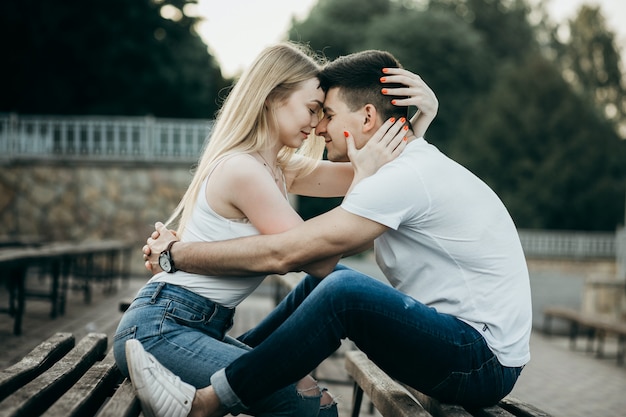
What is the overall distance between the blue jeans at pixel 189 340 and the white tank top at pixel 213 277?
3 centimetres

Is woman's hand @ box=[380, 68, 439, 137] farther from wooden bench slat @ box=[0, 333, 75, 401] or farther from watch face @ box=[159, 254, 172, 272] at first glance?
wooden bench slat @ box=[0, 333, 75, 401]

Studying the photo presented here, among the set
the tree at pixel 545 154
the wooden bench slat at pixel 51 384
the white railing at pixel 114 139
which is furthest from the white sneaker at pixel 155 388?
the tree at pixel 545 154

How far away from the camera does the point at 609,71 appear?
4241cm

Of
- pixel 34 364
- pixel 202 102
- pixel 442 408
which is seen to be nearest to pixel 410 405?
pixel 442 408

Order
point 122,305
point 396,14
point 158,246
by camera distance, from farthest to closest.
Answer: point 396,14 < point 122,305 < point 158,246

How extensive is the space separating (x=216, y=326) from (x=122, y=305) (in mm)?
1859

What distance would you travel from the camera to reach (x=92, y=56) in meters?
18.8

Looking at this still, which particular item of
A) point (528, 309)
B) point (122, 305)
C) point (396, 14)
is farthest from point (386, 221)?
point (396, 14)

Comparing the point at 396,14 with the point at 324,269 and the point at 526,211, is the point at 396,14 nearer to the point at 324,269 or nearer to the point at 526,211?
the point at 526,211

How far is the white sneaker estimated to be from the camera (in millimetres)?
2326

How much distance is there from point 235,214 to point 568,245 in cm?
2518

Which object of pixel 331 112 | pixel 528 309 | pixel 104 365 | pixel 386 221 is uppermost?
pixel 331 112

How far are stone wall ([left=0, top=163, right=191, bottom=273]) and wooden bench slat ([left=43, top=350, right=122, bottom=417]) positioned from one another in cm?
1235

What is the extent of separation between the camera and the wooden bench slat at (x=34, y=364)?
2125 millimetres
